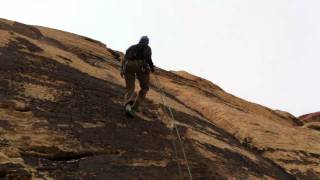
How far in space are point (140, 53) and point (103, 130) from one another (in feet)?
10.7

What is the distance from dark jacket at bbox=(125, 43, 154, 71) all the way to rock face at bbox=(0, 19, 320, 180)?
4.62 feet

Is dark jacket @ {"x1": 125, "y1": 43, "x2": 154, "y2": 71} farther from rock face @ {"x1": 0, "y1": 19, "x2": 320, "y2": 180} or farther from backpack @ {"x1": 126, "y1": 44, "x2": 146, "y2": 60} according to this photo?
rock face @ {"x1": 0, "y1": 19, "x2": 320, "y2": 180}

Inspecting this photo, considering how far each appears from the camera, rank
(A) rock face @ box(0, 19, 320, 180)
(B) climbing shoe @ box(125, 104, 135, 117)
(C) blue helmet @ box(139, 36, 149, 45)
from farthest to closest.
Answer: (C) blue helmet @ box(139, 36, 149, 45) → (B) climbing shoe @ box(125, 104, 135, 117) → (A) rock face @ box(0, 19, 320, 180)

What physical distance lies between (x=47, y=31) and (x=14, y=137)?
38.1 feet

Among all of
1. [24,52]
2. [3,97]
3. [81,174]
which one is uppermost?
[24,52]

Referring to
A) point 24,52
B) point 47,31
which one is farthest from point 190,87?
point 24,52

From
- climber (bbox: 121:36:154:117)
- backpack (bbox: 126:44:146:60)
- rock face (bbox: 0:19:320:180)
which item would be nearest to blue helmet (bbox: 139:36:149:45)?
climber (bbox: 121:36:154:117)

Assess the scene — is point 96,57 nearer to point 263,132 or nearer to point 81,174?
point 263,132

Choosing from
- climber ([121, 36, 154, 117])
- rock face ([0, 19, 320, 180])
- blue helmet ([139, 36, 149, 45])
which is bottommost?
rock face ([0, 19, 320, 180])

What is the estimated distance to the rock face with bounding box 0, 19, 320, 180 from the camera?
35.7 ft

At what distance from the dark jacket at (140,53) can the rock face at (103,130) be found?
4.62 feet

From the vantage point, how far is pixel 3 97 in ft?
39.7

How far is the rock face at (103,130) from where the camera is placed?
10.9 m

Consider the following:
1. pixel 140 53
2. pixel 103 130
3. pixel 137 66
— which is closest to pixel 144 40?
pixel 140 53
